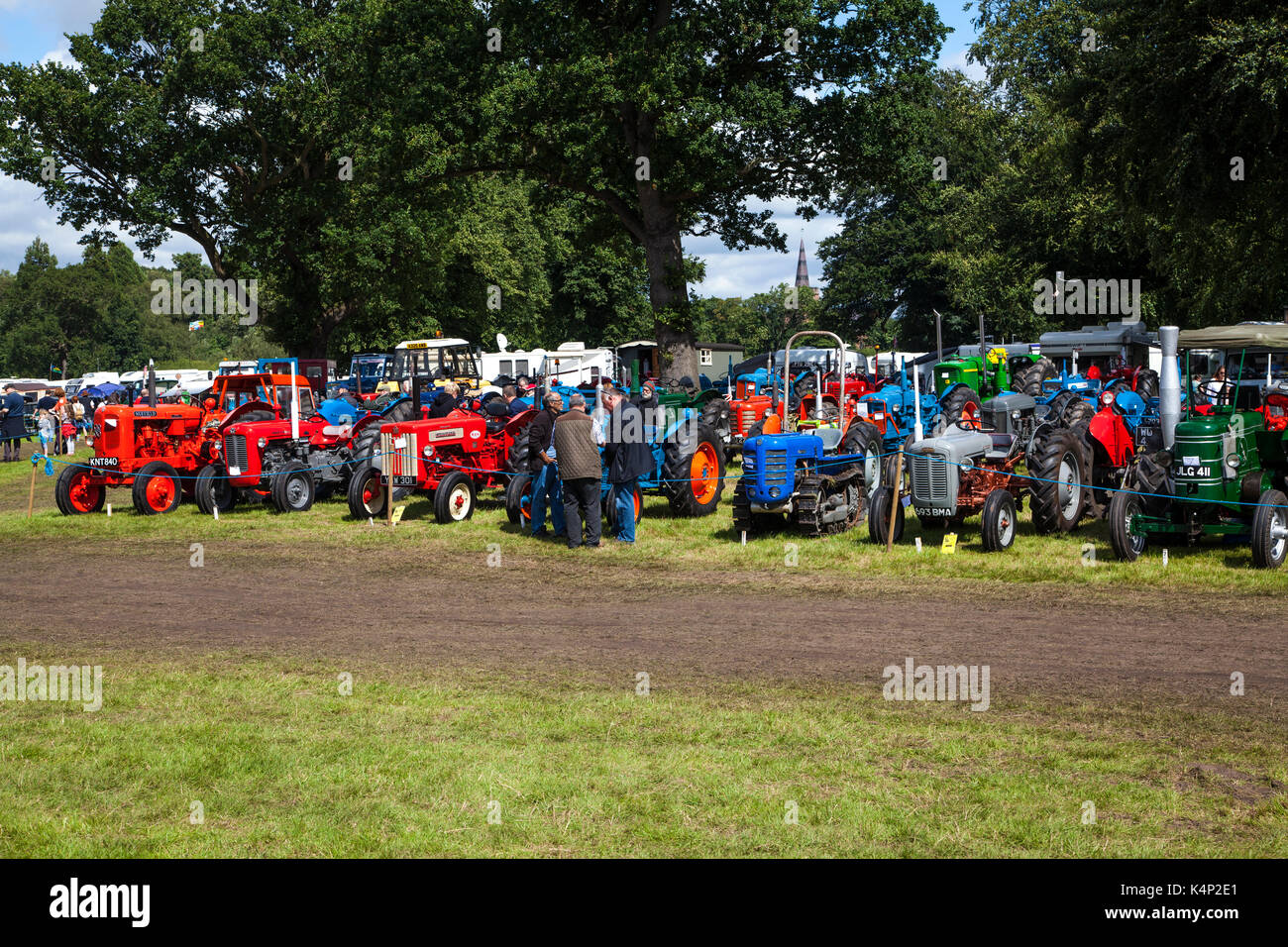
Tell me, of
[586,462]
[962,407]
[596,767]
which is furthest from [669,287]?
[596,767]

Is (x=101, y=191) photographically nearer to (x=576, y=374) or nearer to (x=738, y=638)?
(x=576, y=374)

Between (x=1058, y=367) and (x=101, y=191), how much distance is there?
2977 cm

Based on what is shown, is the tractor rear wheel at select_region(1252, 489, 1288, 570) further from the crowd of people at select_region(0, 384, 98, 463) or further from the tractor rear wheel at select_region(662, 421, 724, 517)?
the crowd of people at select_region(0, 384, 98, 463)

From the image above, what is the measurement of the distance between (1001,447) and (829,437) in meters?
2.01

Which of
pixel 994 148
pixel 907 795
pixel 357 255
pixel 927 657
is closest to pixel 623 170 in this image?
pixel 357 255

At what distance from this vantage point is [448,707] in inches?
298

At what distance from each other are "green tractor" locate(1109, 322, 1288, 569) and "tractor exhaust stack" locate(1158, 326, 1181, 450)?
0.01 meters

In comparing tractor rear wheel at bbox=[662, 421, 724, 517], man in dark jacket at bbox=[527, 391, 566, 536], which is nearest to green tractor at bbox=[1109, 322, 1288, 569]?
tractor rear wheel at bbox=[662, 421, 724, 517]

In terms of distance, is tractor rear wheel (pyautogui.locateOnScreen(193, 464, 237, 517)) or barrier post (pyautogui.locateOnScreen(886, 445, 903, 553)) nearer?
barrier post (pyautogui.locateOnScreen(886, 445, 903, 553))

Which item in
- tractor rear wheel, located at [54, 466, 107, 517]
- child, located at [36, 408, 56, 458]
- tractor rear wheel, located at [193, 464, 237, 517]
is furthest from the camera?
child, located at [36, 408, 56, 458]

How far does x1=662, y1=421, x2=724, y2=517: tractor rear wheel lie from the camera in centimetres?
1562

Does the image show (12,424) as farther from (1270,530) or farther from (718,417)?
(1270,530)

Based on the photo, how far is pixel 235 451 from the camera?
17547 mm

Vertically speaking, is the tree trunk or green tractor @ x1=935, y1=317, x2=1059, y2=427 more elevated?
the tree trunk
